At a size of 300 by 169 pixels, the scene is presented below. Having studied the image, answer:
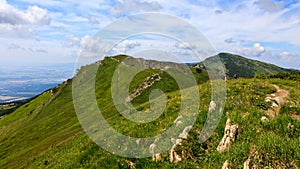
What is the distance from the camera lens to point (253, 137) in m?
14.4

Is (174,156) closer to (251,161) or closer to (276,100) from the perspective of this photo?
(251,161)

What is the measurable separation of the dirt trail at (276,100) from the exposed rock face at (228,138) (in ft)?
10.9

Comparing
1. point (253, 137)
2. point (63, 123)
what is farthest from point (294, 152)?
point (63, 123)

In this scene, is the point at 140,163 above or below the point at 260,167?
below

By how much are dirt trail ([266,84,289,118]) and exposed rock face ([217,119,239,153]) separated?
332 cm

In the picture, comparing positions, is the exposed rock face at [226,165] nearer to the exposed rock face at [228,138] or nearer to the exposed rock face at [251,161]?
the exposed rock face at [251,161]

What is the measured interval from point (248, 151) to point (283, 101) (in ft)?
25.7

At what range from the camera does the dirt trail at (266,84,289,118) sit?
17.5m

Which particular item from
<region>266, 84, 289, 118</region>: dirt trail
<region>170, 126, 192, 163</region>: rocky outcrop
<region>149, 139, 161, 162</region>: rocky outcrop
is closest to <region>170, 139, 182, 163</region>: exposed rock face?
<region>170, 126, 192, 163</region>: rocky outcrop

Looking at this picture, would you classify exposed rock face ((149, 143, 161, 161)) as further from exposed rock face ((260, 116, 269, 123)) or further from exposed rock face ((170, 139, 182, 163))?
exposed rock face ((260, 116, 269, 123))

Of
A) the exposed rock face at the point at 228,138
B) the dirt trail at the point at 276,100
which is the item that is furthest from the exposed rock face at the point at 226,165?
the dirt trail at the point at 276,100

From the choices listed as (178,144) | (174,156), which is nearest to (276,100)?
(178,144)

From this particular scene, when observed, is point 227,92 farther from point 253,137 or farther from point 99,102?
point 99,102

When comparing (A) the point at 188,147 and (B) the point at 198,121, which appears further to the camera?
(B) the point at 198,121
